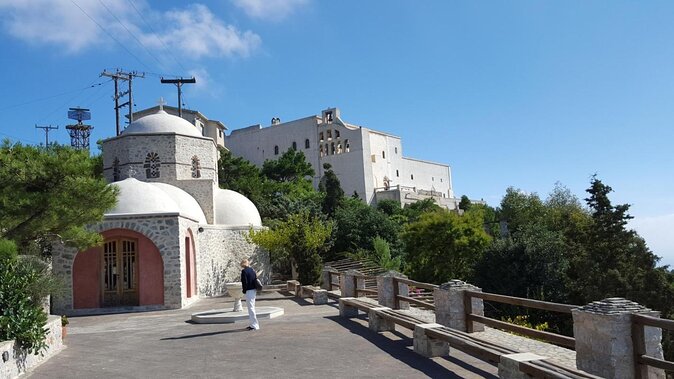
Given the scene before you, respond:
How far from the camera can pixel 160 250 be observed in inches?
734

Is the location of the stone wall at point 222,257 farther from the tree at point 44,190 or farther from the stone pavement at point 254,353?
the tree at point 44,190

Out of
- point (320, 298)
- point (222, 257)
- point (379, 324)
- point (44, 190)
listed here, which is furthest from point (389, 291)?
point (222, 257)

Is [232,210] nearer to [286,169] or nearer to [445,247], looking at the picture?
[445,247]

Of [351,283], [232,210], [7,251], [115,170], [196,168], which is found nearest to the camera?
[7,251]

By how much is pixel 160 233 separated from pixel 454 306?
1160 centimetres

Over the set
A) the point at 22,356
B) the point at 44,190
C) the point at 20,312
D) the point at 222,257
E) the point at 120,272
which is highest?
the point at 44,190

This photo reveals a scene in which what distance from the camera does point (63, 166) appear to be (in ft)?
39.8

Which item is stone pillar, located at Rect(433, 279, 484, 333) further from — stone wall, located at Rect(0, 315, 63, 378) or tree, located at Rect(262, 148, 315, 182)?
tree, located at Rect(262, 148, 315, 182)

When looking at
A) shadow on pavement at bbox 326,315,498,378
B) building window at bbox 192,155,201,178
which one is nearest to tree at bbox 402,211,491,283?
building window at bbox 192,155,201,178

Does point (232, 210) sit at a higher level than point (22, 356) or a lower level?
higher

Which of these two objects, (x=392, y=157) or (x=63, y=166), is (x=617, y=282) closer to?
(x=63, y=166)

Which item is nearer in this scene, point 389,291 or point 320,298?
point 389,291

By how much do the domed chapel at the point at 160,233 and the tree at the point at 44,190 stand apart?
1.71m

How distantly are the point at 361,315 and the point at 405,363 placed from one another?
5.63m
